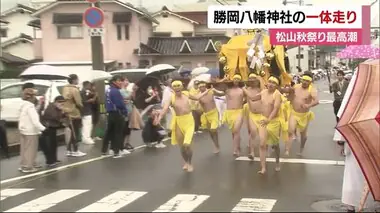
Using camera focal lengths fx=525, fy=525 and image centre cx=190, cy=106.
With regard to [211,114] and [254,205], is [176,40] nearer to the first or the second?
[211,114]

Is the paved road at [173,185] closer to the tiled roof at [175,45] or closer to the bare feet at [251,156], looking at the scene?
the bare feet at [251,156]

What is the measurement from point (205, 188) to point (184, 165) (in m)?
1.74

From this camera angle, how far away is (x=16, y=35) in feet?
35.7

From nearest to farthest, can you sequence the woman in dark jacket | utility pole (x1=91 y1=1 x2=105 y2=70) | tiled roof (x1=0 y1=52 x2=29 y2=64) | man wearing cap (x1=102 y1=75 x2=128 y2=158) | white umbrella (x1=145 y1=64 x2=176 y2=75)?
the woman in dark jacket → man wearing cap (x1=102 y1=75 x2=128 y2=158) → tiled roof (x1=0 y1=52 x2=29 y2=64) → white umbrella (x1=145 y1=64 x2=176 y2=75) → utility pole (x1=91 y1=1 x2=105 y2=70)

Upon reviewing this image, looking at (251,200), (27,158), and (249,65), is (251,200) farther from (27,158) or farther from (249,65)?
(249,65)

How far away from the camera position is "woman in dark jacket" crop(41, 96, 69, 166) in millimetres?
9297

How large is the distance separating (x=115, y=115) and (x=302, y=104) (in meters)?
3.64

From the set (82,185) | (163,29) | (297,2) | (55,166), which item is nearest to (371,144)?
(297,2)

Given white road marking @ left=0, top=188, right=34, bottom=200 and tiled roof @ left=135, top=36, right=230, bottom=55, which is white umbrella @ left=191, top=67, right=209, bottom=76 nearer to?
tiled roof @ left=135, top=36, right=230, bottom=55

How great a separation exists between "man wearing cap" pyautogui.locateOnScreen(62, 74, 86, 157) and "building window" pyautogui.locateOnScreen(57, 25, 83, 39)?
1177 mm

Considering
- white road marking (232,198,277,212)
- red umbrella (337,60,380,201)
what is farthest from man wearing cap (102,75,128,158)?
red umbrella (337,60,380,201)

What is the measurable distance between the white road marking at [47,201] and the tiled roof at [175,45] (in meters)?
5.61

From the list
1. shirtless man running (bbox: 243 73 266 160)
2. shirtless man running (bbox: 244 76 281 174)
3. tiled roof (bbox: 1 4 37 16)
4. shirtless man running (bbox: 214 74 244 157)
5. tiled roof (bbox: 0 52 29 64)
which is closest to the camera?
shirtless man running (bbox: 244 76 281 174)

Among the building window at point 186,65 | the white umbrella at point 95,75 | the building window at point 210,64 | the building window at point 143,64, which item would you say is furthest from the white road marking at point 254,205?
the building window at point 210,64
